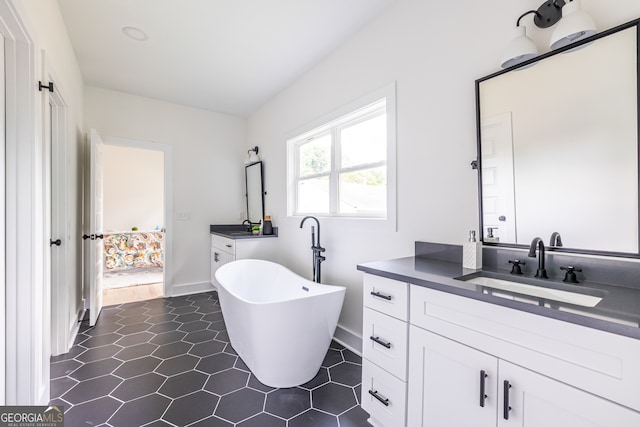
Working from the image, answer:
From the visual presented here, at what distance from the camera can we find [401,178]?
6.45 ft

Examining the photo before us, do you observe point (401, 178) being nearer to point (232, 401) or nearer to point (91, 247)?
point (232, 401)

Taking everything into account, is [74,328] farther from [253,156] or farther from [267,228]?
[253,156]

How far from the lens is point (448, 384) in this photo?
3.63 feet

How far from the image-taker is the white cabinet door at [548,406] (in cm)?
75

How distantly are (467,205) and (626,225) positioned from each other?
62 cm

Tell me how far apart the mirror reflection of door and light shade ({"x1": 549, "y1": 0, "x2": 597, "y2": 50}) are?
0.34 m

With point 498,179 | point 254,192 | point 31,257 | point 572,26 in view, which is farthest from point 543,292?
point 254,192

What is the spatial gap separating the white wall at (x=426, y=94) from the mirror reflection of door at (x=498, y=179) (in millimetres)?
71

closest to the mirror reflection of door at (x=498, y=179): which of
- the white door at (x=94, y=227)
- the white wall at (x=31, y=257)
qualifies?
the white wall at (x=31, y=257)

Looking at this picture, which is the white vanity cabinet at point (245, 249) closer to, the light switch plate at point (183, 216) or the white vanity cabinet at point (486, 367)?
the light switch plate at point (183, 216)

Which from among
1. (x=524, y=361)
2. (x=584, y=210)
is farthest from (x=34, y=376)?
(x=584, y=210)

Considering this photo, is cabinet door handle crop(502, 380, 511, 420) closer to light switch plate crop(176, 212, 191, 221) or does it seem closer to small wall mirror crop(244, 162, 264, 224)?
small wall mirror crop(244, 162, 264, 224)

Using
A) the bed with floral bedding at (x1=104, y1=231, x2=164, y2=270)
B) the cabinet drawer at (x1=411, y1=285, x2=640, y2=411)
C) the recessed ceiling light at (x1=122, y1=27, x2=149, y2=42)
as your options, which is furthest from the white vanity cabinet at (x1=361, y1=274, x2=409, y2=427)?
the bed with floral bedding at (x1=104, y1=231, x2=164, y2=270)

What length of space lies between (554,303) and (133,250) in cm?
649
